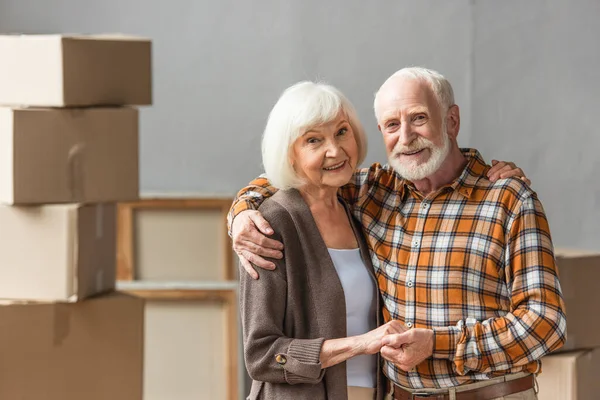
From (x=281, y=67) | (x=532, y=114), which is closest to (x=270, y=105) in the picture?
(x=281, y=67)

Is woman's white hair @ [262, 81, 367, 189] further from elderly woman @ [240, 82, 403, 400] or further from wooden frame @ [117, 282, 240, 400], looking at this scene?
wooden frame @ [117, 282, 240, 400]

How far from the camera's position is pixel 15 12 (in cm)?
390

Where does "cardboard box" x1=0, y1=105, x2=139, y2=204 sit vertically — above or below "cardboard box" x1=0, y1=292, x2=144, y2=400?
above

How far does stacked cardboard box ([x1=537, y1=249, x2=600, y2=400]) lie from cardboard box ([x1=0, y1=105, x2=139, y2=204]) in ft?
4.46

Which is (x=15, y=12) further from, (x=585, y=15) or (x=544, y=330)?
(x=544, y=330)

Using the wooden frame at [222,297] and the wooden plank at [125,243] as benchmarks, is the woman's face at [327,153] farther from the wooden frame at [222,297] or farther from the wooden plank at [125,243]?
the wooden plank at [125,243]

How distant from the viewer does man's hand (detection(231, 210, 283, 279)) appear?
1.96 metres

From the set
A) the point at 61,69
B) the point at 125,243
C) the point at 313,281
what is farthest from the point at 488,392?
the point at 125,243

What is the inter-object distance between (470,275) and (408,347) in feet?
0.75

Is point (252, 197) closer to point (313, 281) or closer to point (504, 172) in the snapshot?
point (313, 281)

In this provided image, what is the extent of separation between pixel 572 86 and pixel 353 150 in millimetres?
1731

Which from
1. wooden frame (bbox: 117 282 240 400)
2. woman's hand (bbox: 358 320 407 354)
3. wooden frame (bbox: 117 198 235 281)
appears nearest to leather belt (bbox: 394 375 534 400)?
woman's hand (bbox: 358 320 407 354)

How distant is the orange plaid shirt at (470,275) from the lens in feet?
6.31

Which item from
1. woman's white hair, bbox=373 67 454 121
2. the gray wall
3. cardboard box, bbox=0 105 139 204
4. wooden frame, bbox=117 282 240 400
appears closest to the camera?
woman's white hair, bbox=373 67 454 121
